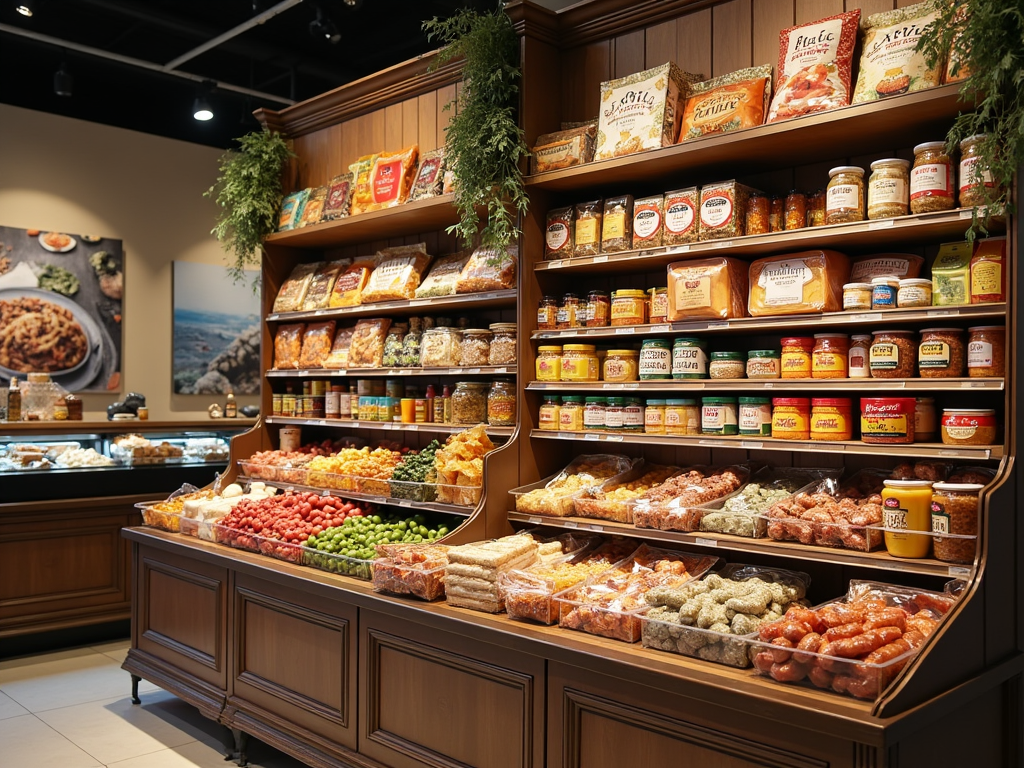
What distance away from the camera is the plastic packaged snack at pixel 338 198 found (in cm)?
461

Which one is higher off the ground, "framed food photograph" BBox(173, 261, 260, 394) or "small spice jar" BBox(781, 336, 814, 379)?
"framed food photograph" BBox(173, 261, 260, 394)

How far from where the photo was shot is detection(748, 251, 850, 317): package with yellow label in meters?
2.84

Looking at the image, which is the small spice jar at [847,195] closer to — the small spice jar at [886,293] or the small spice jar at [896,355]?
the small spice jar at [886,293]

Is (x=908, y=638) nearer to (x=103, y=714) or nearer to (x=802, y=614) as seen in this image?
(x=802, y=614)

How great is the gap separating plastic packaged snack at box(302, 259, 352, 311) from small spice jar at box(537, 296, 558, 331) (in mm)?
1589

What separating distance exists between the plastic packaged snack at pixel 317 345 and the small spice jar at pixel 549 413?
1611 millimetres

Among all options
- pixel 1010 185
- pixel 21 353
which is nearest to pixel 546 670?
pixel 1010 185

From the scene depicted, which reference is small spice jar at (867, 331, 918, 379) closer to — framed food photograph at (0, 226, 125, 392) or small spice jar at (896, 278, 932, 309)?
small spice jar at (896, 278, 932, 309)

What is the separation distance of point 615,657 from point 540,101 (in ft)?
7.56

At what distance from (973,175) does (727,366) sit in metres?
0.98

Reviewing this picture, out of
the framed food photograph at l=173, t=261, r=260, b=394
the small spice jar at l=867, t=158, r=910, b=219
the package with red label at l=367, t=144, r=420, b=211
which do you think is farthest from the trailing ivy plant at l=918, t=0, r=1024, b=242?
the framed food photograph at l=173, t=261, r=260, b=394

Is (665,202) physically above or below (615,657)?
above

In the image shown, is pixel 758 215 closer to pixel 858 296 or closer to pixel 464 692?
pixel 858 296

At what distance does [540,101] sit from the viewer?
367 cm
